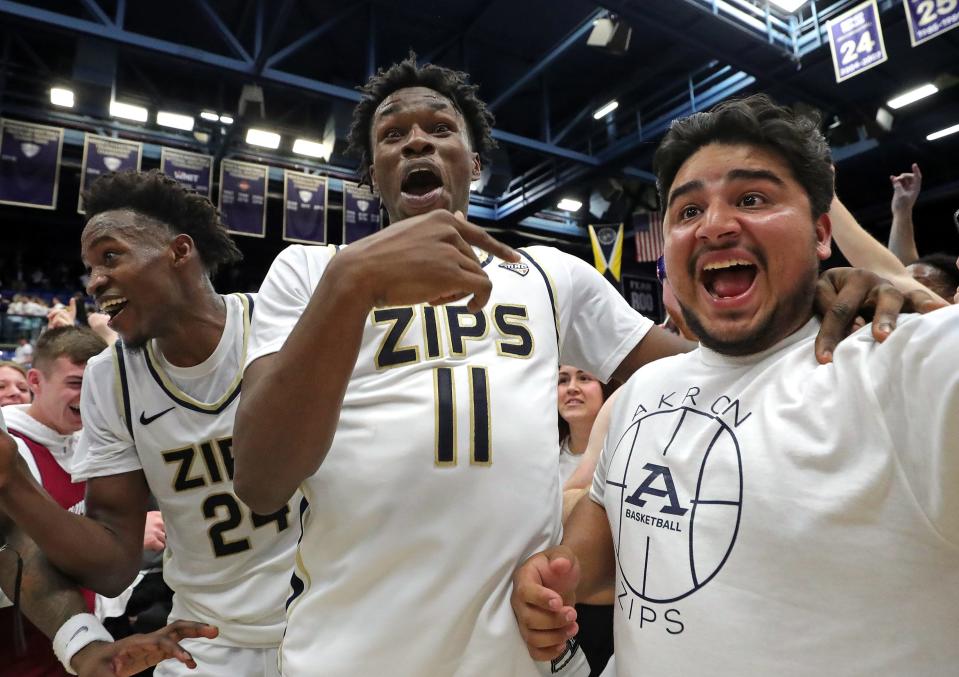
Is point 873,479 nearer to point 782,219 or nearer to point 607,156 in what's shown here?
point 782,219

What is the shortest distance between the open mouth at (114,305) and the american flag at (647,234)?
10.8 m

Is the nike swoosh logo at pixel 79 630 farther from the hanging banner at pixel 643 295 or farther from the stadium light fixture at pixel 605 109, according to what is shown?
the hanging banner at pixel 643 295

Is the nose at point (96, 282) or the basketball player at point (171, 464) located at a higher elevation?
the nose at point (96, 282)

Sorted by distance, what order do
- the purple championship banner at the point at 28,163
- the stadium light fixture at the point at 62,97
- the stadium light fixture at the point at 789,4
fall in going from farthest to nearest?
the stadium light fixture at the point at 62,97 → the purple championship banner at the point at 28,163 → the stadium light fixture at the point at 789,4

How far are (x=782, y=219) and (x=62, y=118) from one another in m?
11.6

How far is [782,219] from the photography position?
1215 millimetres

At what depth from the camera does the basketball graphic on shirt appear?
42.7 inches

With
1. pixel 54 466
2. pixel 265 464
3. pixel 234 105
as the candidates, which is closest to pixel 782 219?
pixel 265 464

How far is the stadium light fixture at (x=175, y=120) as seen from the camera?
31.5ft

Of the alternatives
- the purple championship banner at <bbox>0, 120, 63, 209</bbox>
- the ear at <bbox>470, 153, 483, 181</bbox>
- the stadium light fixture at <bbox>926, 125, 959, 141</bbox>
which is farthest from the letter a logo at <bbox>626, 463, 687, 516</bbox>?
the stadium light fixture at <bbox>926, 125, 959, 141</bbox>

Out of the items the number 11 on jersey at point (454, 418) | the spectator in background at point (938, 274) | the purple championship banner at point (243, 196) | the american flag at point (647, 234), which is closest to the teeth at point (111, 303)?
the number 11 on jersey at point (454, 418)

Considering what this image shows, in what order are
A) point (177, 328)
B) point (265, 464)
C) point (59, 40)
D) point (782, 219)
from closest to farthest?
point (265, 464), point (782, 219), point (177, 328), point (59, 40)

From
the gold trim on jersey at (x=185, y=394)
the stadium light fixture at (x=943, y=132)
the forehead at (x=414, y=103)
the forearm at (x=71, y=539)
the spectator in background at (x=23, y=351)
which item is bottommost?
the forearm at (x=71, y=539)

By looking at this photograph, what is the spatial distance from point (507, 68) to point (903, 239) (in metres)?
8.19
